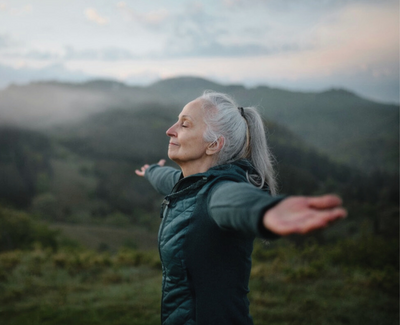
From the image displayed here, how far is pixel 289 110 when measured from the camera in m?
48.6

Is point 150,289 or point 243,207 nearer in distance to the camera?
point 243,207

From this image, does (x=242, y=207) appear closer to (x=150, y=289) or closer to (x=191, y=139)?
(x=191, y=139)

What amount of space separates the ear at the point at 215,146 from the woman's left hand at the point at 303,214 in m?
0.88

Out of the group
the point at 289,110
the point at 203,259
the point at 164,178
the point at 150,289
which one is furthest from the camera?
the point at 289,110

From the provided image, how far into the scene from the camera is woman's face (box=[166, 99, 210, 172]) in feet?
6.36

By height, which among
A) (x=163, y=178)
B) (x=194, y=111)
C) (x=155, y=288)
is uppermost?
(x=194, y=111)

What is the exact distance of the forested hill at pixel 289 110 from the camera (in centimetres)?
2754

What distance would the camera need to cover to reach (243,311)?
1.82m

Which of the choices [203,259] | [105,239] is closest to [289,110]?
[105,239]

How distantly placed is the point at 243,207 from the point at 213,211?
0.73ft

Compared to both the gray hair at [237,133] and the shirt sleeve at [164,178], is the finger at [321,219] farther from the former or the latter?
the shirt sleeve at [164,178]

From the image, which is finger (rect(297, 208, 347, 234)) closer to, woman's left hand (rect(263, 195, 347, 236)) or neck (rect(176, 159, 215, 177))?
woman's left hand (rect(263, 195, 347, 236))

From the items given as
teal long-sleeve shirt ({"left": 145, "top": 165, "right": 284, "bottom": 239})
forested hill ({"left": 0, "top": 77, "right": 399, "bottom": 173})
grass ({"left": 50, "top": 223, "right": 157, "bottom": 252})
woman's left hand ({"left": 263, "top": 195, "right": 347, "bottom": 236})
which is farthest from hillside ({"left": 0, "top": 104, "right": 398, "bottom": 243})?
woman's left hand ({"left": 263, "top": 195, "right": 347, "bottom": 236})

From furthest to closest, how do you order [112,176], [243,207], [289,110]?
[289,110] → [112,176] → [243,207]
